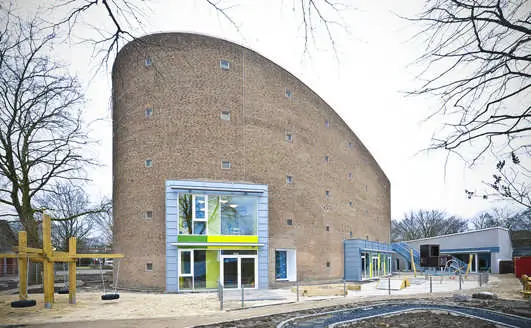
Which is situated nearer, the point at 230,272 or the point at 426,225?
the point at 230,272

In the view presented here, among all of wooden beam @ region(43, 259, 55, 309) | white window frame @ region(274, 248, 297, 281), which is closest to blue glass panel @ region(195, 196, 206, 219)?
white window frame @ region(274, 248, 297, 281)

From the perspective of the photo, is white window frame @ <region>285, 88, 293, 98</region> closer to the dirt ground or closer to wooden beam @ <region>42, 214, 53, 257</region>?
the dirt ground

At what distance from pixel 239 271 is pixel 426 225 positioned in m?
68.1

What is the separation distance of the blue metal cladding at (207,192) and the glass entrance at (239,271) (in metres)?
0.44

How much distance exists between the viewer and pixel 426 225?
83625 mm

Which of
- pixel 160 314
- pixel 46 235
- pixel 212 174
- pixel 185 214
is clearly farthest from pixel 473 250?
pixel 46 235

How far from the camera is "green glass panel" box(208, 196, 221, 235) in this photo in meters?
24.1

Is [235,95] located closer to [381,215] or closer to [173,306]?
[173,306]

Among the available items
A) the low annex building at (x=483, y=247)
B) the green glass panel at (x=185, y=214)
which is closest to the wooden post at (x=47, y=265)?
the green glass panel at (x=185, y=214)

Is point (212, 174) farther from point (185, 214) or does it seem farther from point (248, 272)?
point (248, 272)

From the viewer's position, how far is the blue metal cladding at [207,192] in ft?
77.3

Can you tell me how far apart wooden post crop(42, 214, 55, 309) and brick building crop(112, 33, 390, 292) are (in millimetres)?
7330

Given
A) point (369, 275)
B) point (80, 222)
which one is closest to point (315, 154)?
point (369, 275)

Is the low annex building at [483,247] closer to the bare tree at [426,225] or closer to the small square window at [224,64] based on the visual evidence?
the bare tree at [426,225]
